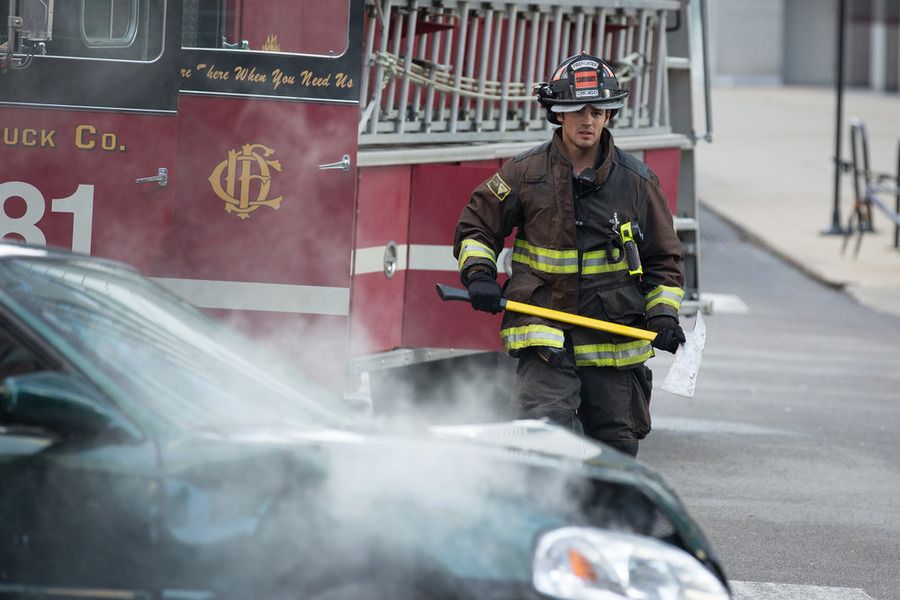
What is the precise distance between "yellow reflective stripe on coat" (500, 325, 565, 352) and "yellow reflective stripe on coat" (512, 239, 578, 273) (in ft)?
0.69

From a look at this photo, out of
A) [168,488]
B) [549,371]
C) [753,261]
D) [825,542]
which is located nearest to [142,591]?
[168,488]

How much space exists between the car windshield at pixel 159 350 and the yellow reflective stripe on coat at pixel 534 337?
1437mm

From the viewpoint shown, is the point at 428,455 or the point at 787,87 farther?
the point at 787,87

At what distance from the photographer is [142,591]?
10.1 ft

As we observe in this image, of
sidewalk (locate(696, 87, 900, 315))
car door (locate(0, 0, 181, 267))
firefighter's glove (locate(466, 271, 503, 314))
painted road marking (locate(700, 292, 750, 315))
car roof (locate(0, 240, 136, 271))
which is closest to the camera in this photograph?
car roof (locate(0, 240, 136, 271))

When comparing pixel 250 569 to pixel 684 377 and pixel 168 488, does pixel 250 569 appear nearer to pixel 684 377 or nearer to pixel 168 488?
pixel 168 488

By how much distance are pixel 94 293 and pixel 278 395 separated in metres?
0.50

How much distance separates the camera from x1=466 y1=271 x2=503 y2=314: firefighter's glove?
5.16 meters

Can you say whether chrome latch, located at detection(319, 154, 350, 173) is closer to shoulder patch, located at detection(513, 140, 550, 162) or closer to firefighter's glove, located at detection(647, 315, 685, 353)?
shoulder patch, located at detection(513, 140, 550, 162)

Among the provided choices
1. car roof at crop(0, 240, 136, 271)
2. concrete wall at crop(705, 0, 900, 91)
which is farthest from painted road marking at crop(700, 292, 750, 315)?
concrete wall at crop(705, 0, 900, 91)

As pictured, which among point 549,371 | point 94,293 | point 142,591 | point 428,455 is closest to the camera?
point 142,591

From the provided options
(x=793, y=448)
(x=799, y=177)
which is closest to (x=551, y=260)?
(x=793, y=448)

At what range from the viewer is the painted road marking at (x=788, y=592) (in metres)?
5.42

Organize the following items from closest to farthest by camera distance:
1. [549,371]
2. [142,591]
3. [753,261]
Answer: [142,591] → [549,371] → [753,261]
